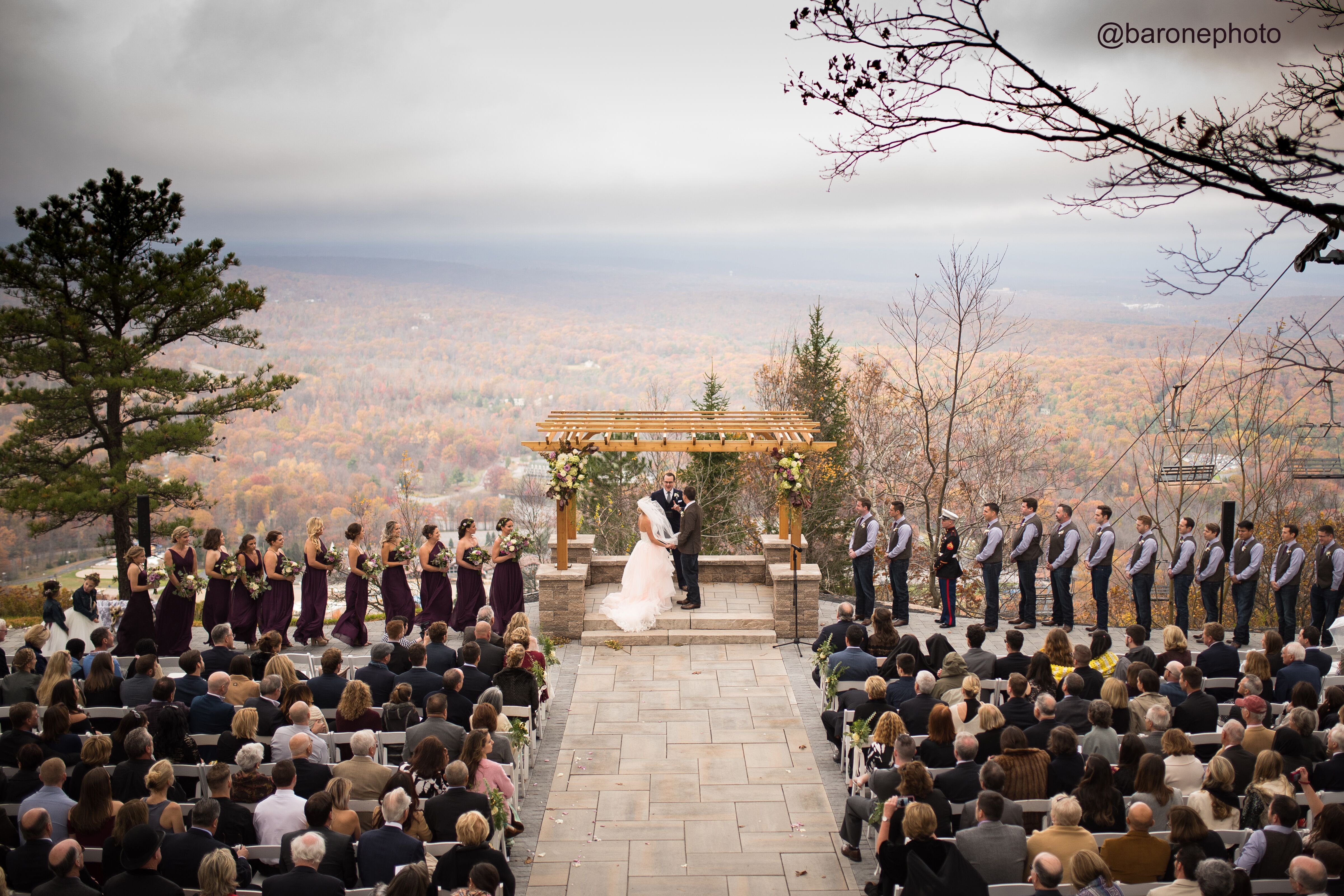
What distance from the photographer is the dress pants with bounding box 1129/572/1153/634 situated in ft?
41.6

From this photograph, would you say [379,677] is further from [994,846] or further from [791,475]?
[791,475]

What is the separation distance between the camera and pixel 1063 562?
13.0 meters

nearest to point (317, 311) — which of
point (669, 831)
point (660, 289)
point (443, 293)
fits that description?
point (443, 293)

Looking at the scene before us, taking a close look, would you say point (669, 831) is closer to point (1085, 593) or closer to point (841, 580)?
point (841, 580)

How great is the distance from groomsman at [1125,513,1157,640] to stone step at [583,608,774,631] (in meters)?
4.80

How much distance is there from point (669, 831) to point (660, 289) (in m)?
97.6

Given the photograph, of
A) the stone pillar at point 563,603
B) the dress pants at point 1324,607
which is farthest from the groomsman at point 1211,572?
the stone pillar at point 563,603

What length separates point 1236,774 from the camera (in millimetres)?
6758

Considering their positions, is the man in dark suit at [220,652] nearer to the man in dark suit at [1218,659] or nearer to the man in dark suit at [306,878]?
the man in dark suit at [306,878]

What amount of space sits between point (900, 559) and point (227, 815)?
952 centimetres

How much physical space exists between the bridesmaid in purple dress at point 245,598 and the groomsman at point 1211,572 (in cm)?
1199

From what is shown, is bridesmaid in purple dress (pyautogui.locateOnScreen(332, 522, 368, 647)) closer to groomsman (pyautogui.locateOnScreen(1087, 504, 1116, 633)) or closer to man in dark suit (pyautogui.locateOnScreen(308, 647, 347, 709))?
man in dark suit (pyautogui.locateOnScreen(308, 647, 347, 709))

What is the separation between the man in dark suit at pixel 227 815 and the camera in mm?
5992

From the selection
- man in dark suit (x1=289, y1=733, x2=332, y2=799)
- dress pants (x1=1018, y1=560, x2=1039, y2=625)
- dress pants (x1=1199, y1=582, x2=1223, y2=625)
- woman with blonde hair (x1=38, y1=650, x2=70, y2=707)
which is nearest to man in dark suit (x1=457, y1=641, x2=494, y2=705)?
man in dark suit (x1=289, y1=733, x2=332, y2=799)
